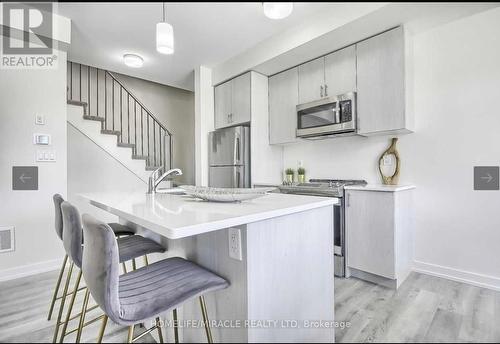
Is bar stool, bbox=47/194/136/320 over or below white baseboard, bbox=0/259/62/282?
over

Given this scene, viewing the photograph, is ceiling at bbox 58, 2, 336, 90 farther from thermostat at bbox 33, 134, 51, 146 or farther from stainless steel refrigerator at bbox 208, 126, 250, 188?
stainless steel refrigerator at bbox 208, 126, 250, 188

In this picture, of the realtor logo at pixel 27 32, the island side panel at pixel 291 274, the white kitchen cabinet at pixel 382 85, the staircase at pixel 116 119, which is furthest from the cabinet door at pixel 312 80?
the staircase at pixel 116 119

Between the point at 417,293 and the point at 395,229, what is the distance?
1.52ft

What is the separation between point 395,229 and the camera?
1928 millimetres

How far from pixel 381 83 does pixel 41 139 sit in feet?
10.1

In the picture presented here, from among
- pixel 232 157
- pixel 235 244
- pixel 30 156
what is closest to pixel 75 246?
pixel 235 244

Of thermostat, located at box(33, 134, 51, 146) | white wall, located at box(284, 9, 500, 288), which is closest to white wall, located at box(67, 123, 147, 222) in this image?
thermostat, located at box(33, 134, 51, 146)

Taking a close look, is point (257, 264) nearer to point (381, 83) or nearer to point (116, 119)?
point (381, 83)

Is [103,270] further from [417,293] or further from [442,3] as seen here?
[417,293]

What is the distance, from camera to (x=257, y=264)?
92cm

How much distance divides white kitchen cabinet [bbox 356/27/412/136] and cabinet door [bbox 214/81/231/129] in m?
1.51

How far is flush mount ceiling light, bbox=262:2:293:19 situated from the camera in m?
0.82

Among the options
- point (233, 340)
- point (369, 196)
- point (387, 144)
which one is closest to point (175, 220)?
point (233, 340)

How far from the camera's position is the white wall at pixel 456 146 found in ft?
6.39
